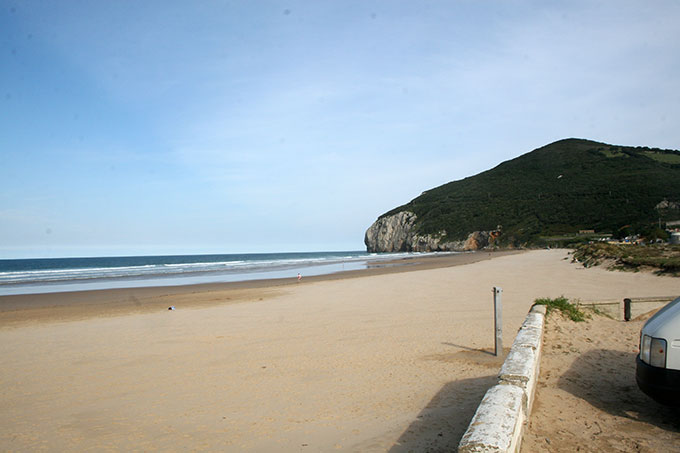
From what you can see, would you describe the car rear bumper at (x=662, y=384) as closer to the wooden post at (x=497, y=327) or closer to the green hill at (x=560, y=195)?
the wooden post at (x=497, y=327)

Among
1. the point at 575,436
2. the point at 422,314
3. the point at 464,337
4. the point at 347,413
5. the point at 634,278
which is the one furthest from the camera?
the point at 634,278

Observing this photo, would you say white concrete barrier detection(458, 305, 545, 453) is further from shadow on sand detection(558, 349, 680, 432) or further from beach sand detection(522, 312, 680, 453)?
shadow on sand detection(558, 349, 680, 432)

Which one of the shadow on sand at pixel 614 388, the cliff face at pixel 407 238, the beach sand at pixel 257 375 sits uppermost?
the cliff face at pixel 407 238

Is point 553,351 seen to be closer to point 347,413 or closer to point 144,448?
point 347,413

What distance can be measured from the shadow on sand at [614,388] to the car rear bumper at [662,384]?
0.44 m

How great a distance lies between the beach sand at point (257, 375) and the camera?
461 centimetres

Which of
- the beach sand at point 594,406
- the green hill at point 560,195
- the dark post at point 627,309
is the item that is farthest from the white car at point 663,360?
Answer: the green hill at point 560,195

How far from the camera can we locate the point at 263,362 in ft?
24.9

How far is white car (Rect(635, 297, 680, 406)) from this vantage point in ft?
12.5

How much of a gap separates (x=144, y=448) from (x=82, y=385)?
3.08 m

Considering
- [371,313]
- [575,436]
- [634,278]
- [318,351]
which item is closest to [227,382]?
[318,351]

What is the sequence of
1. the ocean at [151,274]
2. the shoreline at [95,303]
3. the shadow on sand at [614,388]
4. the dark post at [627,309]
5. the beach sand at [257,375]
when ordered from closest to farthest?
1. the shadow on sand at [614,388]
2. the beach sand at [257,375]
3. the dark post at [627,309]
4. the shoreline at [95,303]
5. the ocean at [151,274]

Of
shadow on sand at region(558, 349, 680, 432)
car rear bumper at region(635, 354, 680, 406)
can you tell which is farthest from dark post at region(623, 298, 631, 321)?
car rear bumper at region(635, 354, 680, 406)

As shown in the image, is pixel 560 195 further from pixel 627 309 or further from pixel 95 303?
pixel 95 303
